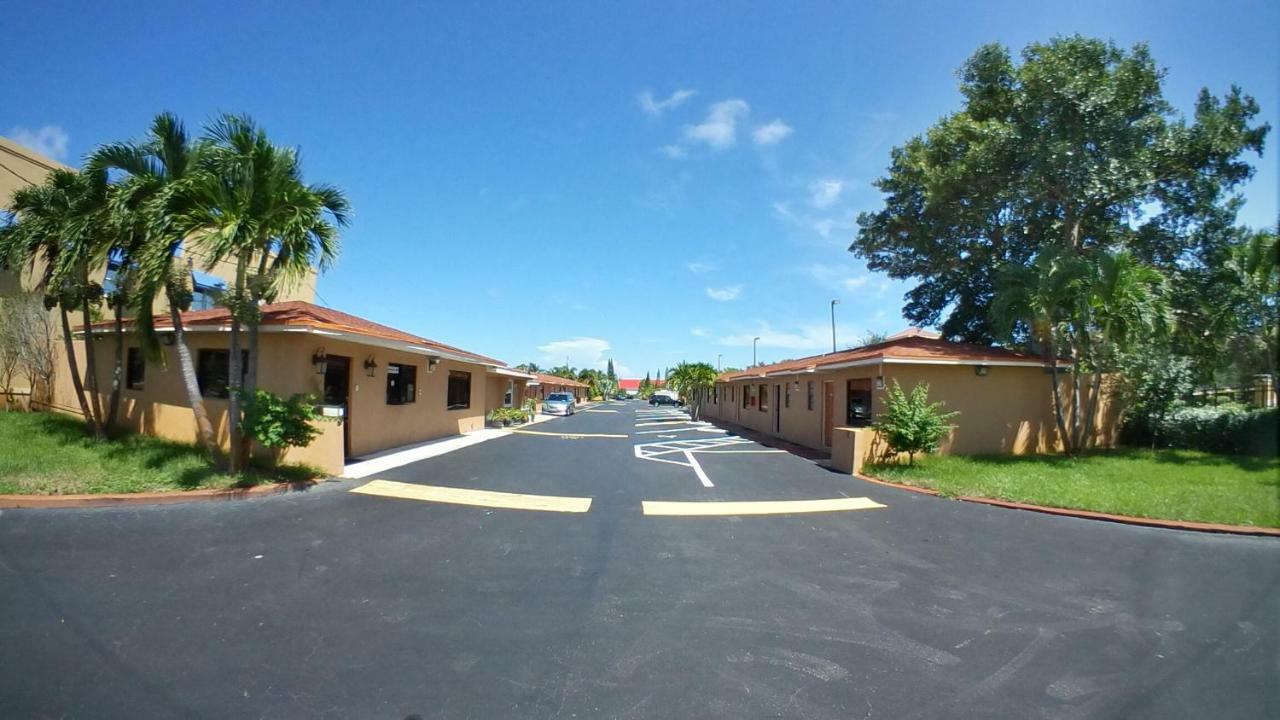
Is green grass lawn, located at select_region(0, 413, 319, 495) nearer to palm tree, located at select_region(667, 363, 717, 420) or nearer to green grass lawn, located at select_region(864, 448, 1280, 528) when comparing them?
green grass lawn, located at select_region(864, 448, 1280, 528)

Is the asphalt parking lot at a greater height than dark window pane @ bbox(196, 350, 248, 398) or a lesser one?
lesser

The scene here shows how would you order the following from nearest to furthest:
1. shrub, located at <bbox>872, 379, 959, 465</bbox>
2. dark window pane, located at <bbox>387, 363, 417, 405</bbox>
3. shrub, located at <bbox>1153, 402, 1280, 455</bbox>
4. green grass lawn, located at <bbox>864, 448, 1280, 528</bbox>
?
green grass lawn, located at <bbox>864, 448, 1280, 528</bbox> → shrub, located at <bbox>872, 379, 959, 465</bbox> → shrub, located at <bbox>1153, 402, 1280, 455</bbox> → dark window pane, located at <bbox>387, 363, 417, 405</bbox>

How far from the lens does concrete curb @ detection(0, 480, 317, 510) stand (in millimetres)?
6359

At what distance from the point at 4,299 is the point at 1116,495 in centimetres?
2386

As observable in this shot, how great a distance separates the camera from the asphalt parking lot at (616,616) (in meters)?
2.85

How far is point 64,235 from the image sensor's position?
26.9ft

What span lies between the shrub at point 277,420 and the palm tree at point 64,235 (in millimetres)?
3872

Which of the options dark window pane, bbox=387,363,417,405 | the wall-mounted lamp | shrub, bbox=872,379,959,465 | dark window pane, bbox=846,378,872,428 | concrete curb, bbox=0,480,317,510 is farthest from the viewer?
dark window pane, bbox=846,378,872,428

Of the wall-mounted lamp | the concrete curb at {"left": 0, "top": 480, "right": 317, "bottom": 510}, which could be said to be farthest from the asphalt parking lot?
the wall-mounted lamp

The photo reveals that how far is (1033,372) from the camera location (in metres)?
13.1

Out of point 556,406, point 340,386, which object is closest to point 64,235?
point 340,386

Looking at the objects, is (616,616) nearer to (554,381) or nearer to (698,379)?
(698,379)

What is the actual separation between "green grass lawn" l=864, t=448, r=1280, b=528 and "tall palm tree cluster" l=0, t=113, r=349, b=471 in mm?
11645

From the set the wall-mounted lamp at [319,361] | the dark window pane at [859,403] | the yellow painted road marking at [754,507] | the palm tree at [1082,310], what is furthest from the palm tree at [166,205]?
the palm tree at [1082,310]
